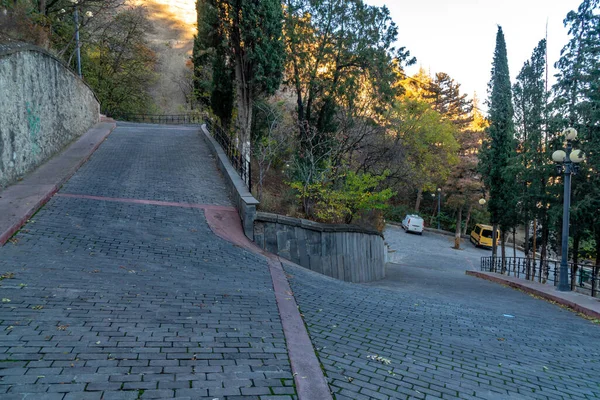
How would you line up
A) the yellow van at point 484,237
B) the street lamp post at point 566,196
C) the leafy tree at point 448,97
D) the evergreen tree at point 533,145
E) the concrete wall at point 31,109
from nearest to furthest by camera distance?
the concrete wall at point 31,109
the street lamp post at point 566,196
the evergreen tree at point 533,145
the yellow van at point 484,237
the leafy tree at point 448,97

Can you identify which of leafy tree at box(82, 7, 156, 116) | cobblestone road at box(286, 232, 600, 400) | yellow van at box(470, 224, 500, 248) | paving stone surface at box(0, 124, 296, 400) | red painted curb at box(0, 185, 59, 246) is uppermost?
leafy tree at box(82, 7, 156, 116)

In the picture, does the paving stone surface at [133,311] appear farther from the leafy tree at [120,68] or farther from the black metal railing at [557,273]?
the leafy tree at [120,68]

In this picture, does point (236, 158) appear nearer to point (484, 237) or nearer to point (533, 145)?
point (533, 145)

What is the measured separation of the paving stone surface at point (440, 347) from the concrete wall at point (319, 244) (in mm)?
1570

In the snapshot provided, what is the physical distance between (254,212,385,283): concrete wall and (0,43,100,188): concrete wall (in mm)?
6095

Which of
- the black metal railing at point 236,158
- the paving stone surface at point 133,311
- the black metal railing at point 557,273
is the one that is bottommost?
the black metal railing at point 557,273

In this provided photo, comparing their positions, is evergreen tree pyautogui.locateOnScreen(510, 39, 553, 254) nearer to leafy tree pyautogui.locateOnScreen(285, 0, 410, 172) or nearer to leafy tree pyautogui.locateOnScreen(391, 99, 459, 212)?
leafy tree pyautogui.locateOnScreen(285, 0, 410, 172)

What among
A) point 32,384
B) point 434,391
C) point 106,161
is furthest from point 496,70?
point 32,384

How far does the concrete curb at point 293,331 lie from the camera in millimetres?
A: 3672

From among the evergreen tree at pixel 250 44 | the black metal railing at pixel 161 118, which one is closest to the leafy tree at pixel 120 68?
the black metal railing at pixel 161 118

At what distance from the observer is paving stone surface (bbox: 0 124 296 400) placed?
3.40 metres

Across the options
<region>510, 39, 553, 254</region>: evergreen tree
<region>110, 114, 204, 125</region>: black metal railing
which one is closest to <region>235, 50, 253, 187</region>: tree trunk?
<region>510, 39, 553, 254</region>: evergreen tree

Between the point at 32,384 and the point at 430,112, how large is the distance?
35129 mm

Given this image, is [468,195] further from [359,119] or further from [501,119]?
[359,119]
